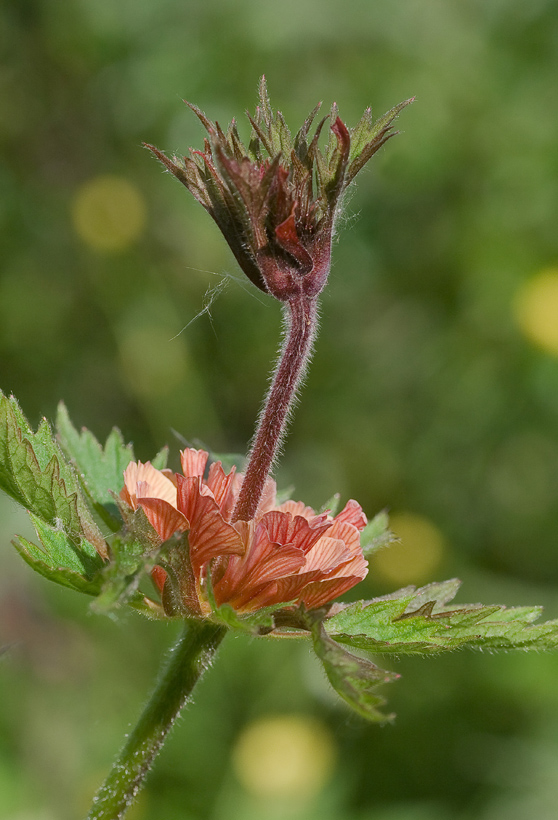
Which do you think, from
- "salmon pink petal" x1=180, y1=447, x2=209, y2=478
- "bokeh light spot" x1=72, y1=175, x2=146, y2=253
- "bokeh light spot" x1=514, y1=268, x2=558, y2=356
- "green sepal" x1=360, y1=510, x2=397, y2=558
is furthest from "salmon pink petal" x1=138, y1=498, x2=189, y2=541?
"bokeh light spot" x1=72, y1=175, x2=146, y2=253

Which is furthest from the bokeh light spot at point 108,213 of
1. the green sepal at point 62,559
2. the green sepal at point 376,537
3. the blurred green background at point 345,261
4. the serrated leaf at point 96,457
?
the green sepal at point 62,559

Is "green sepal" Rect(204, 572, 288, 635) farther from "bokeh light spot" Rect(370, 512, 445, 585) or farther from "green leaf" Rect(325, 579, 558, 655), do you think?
"bokeh light spot" Rect(370, 512, 445, 585)

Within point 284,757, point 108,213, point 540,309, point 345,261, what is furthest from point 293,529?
point 108,213

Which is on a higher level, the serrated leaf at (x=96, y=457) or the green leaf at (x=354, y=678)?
the serrated leaf at (x=96, y=457)

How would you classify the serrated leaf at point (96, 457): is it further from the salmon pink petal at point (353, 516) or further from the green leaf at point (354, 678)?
the green leaf at point (354, 678)

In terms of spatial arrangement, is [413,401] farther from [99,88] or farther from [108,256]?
[99,88]
